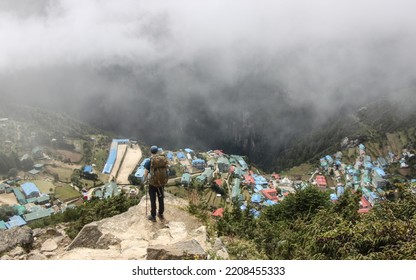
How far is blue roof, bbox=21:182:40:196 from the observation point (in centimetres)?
7209

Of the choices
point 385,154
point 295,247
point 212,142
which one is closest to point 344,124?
point 385,154

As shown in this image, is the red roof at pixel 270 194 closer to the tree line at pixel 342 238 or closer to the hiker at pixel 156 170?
the tree line at pixel 342 238

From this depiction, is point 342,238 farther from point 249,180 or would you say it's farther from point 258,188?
point 249,180

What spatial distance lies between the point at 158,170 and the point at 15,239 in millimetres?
5281

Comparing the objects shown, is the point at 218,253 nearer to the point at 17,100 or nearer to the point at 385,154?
the point at 385,154

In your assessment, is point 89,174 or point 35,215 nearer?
point 35,215

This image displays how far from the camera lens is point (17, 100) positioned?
599 ft

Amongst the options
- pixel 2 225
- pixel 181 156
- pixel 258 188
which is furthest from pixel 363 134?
pixel 2 225

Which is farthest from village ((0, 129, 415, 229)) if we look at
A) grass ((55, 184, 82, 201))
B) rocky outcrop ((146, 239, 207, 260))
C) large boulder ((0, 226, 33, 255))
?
rocky outcrop ((146, 239, 207, 260))

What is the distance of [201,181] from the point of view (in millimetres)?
64875

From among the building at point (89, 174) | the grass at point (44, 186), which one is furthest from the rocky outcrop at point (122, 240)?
the building at point (89, 174)

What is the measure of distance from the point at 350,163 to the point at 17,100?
174 meters

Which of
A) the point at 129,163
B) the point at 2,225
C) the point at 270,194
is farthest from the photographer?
the point at 129,163

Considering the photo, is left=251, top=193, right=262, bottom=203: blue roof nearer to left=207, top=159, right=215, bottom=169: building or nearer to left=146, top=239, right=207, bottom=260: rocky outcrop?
left=207, top=159, right=215, bottom=169: building
